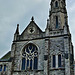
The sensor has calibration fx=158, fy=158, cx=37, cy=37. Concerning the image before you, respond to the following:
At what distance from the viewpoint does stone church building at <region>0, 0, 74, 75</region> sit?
2814cm

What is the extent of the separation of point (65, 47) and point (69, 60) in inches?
101

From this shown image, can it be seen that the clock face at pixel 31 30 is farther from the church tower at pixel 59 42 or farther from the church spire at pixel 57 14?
the church spire at pixel 57 14

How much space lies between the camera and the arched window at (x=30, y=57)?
99.5 ft

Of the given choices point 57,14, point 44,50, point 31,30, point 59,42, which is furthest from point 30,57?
point 57,14

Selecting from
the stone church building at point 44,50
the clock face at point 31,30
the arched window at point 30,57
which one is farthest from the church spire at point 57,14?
the arched window at point 30,57

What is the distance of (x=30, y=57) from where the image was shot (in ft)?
102

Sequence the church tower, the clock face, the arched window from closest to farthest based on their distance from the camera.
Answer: the church tower, the arched window, the clock face

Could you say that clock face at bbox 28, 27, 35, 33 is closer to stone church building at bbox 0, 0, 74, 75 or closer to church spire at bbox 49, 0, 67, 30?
stone church building at bbox 0, 0, 74, 75

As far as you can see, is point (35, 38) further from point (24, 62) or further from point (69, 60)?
point (69, 60)

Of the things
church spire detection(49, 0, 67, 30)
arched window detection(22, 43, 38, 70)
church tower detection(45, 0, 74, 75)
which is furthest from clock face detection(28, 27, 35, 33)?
church spire detection(49, 0, 67, 30)

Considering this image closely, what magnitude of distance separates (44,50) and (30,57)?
3.21 m

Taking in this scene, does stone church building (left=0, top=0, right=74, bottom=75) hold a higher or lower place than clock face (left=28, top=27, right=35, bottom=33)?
lower

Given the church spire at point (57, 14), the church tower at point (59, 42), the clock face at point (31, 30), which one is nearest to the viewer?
the church tower at point (59, 42)

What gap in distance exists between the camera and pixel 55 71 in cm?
2772
